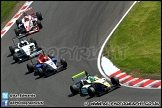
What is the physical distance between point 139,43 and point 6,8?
18238mm

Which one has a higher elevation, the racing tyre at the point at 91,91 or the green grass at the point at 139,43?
the green grass at the point at 139,43

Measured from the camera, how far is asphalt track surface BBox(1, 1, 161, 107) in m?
25.2

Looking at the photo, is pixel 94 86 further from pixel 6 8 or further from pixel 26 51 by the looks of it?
pixel 6 8

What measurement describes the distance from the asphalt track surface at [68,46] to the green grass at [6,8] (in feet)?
7.64

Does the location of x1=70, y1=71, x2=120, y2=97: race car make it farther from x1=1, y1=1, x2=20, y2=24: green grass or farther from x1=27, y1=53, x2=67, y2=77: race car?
x1=1, y1=1, x2=20, y2=24: green grass

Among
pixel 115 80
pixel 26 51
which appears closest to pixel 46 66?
pixel 26 51

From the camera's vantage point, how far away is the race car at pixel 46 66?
1160 inches

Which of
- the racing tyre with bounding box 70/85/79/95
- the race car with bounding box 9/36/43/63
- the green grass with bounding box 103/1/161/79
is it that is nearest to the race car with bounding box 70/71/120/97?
the racing tyre with bounding box 70/85/79/95

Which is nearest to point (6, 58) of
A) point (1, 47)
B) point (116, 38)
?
point (1, 47)

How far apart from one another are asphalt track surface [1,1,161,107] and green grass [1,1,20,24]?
233 centimetres

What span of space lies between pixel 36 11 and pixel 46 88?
1621 centimetres

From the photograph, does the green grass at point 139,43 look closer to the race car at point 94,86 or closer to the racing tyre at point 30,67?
the race car at point 94,86

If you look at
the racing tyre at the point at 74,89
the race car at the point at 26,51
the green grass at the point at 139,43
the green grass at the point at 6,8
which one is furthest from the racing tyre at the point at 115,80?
the green grass at the point at 6,8

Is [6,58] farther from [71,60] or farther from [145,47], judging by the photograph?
[145,47]
